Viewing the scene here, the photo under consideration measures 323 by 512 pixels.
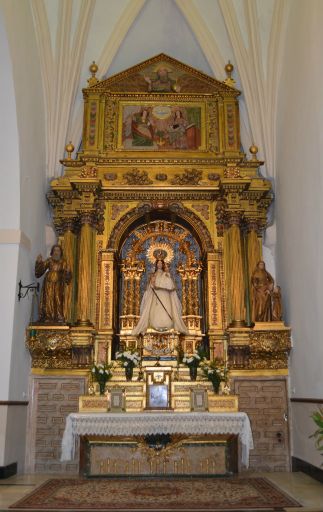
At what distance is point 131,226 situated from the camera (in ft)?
40.3

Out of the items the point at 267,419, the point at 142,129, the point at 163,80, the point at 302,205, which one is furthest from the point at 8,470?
the point at 163,80

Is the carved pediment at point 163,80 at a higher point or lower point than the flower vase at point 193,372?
higher

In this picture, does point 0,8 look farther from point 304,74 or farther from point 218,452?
point 218,452

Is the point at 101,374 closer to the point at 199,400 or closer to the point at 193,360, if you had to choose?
the point at 193,360

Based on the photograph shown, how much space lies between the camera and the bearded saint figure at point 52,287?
10.6 m

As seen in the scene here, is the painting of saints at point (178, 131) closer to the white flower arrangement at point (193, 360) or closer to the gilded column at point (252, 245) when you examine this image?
the gilded column at point (252, 245)

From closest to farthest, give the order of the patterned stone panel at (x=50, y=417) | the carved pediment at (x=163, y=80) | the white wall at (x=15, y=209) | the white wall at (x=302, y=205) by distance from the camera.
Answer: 1. the white wall at (x=302, y=205)
2. the white wall at (x=15, y=209)
3. the patterned stone panel at (x=50, y=417)
4. the carved pediment at (x=163, y=80)

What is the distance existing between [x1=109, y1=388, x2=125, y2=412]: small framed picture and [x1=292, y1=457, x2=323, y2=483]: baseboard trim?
10.4 ft

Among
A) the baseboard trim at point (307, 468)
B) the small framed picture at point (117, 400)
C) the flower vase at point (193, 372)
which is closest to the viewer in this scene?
the baseboard trim at point (307, 468)

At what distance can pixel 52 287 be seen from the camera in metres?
10.8

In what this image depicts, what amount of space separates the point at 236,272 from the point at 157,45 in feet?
19.8

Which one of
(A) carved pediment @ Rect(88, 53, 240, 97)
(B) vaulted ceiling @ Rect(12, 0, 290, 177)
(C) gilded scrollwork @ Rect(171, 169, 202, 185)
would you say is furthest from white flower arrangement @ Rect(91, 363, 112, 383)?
(A) carved pediment @ Rect(88, 53, 240, 97)

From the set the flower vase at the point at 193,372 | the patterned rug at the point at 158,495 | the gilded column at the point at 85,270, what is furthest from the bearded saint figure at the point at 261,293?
the gilded column at the point at 85,270

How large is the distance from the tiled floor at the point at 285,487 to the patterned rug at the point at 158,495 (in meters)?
0.16
